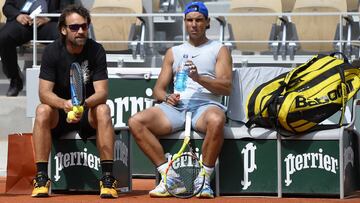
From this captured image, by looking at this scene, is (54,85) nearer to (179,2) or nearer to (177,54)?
(177,54)

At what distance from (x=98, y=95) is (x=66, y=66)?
0.39 metres

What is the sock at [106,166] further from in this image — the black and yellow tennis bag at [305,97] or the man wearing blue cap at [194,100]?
the black and yellow tennis bag at [305,97]

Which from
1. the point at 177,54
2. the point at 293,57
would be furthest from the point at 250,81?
the point at 293,57

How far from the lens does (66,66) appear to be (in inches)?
315

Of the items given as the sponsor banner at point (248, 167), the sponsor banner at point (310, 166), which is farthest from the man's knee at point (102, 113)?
the sponsor banner at point (310, 166)

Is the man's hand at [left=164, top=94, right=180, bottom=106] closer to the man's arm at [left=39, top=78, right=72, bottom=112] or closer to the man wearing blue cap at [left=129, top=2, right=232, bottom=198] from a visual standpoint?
the man wearing blue cap at [left=129, top=2, right=232, bottom=198]

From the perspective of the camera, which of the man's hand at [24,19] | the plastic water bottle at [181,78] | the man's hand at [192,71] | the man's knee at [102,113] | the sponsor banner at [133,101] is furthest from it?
the man's hand at [24,19]

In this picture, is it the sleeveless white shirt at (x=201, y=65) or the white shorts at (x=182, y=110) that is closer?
the white shorts at (x=182, y=110)

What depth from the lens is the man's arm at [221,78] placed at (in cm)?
785

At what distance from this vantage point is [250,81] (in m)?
8.73

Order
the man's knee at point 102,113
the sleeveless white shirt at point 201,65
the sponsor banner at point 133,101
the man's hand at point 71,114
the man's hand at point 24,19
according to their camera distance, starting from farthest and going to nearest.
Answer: the man's hand at point 24,19 < the sponsor banner at point 133,101 < the sleeveless white shirt at point 201,65 < the man's knee at point 102,113 < the man's hand at point 71,114

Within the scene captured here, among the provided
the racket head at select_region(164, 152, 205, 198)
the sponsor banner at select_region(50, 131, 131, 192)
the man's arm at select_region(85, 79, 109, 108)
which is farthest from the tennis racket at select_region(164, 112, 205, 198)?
the man's arm at select_region(85, 79, 109, 108)

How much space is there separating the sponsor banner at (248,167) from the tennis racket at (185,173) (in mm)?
269

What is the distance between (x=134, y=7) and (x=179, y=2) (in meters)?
0.83
